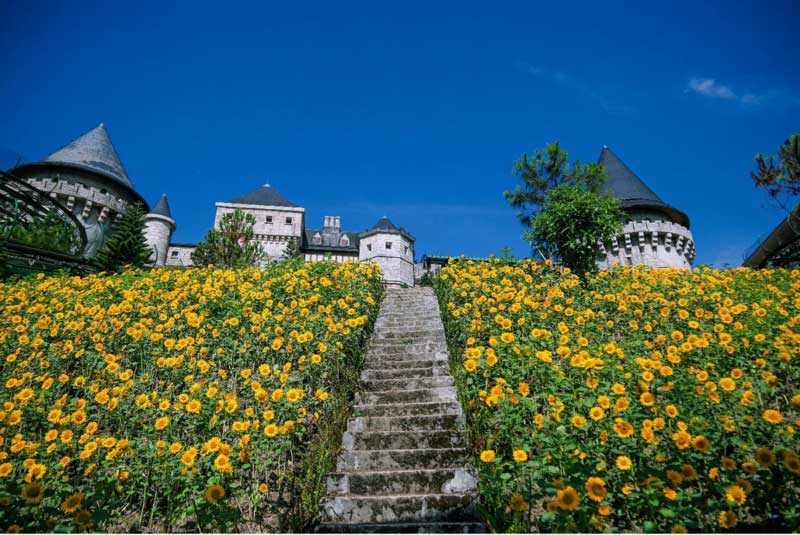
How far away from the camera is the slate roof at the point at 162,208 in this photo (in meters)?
34.9

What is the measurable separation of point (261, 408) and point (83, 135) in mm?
34777

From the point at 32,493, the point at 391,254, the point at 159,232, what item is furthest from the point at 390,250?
the point at 32,493

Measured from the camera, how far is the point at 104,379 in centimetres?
467

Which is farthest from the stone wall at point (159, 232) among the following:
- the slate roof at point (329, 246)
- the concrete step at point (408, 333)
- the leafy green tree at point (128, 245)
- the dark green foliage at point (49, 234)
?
the concrete step at point (408, 333)

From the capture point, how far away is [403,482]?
371 cm

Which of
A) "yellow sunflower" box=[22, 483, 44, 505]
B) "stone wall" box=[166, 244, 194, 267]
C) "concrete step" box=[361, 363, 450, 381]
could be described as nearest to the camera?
"yellow sunflower" box=[22, 483, 44, 505]

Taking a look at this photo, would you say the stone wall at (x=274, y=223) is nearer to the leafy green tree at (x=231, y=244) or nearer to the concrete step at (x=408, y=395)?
the leafy green tree at (x=231, y=244)

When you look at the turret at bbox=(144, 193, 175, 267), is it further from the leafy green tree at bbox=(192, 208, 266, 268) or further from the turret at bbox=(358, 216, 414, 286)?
the leafy green tree at bbox=(192, 208, 266, 268)

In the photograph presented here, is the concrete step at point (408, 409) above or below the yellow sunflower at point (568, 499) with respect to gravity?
above

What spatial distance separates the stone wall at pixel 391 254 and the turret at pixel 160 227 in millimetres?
18195

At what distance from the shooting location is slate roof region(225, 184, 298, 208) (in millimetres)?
40781

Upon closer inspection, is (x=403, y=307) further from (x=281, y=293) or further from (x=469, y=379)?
(x=469, y=379)

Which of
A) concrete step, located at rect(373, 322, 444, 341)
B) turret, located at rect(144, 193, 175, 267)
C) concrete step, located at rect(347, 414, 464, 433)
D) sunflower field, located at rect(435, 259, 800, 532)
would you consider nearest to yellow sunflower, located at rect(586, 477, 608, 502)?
sunflower field, located at rect(435, 259, 800, 532)

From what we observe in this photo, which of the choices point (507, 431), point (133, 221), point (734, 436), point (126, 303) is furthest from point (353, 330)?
point (133, 221)
